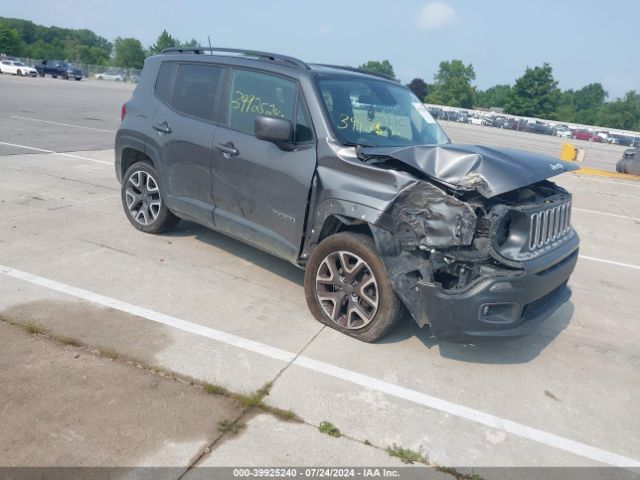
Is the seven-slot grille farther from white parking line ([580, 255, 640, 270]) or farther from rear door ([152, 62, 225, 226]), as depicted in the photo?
white parking line ([580, 255, 640, 270])

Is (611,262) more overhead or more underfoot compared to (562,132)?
more underfoot

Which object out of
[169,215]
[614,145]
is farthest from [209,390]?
[614,145]

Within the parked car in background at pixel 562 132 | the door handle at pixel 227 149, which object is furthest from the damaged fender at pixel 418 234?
the parked car in background at pixel 562 132

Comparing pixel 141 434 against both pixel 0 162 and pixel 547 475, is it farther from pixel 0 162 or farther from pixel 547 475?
pixel 0 162

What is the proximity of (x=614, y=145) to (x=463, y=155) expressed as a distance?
141 ft

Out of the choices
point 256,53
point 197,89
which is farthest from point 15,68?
point 256,53

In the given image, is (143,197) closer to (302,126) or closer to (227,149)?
(227,149)

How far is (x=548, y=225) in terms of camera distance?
404cm

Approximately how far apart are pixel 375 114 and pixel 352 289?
1.62 m

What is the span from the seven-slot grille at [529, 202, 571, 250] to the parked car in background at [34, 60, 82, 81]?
181ft

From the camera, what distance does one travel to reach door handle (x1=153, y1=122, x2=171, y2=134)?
552cm

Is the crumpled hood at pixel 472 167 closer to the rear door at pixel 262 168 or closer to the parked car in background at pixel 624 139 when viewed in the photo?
the rear door at pixel 262 168

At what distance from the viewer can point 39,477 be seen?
8.70 ft

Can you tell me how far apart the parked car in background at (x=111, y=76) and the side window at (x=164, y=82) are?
2637 inches
